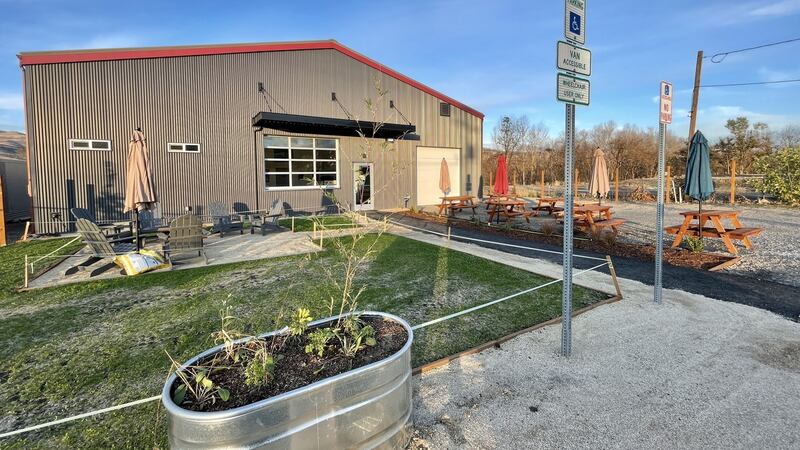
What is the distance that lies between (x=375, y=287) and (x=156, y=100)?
Answer: 10269 millimetres

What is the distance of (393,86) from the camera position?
16344 mm

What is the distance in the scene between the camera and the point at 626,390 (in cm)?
296

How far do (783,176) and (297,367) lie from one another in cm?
2093

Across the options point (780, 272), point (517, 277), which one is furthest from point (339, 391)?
point (780, 272)

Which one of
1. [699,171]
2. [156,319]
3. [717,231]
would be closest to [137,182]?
[156,319]

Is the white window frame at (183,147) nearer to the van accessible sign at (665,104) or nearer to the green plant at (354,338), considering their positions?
the green plant at (354,338)

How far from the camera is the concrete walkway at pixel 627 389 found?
96.8 inches

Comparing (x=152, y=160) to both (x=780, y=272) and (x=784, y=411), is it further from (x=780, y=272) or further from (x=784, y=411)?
(x=780, y=272)

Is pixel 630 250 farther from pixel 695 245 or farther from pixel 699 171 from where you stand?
pixel 699 171

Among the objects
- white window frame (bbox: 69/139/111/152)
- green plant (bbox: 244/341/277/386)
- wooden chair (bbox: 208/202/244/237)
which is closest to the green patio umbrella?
green plant (bbox: 244/341/277/386)

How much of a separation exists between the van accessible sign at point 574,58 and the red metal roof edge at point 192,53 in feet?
40.8

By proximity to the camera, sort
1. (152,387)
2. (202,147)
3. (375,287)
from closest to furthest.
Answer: (152,387), (375,287), (202,147)

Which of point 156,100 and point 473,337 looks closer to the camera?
point 473,337

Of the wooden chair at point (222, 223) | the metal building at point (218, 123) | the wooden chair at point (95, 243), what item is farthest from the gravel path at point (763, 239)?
the wooden chair at point (95, 243)
